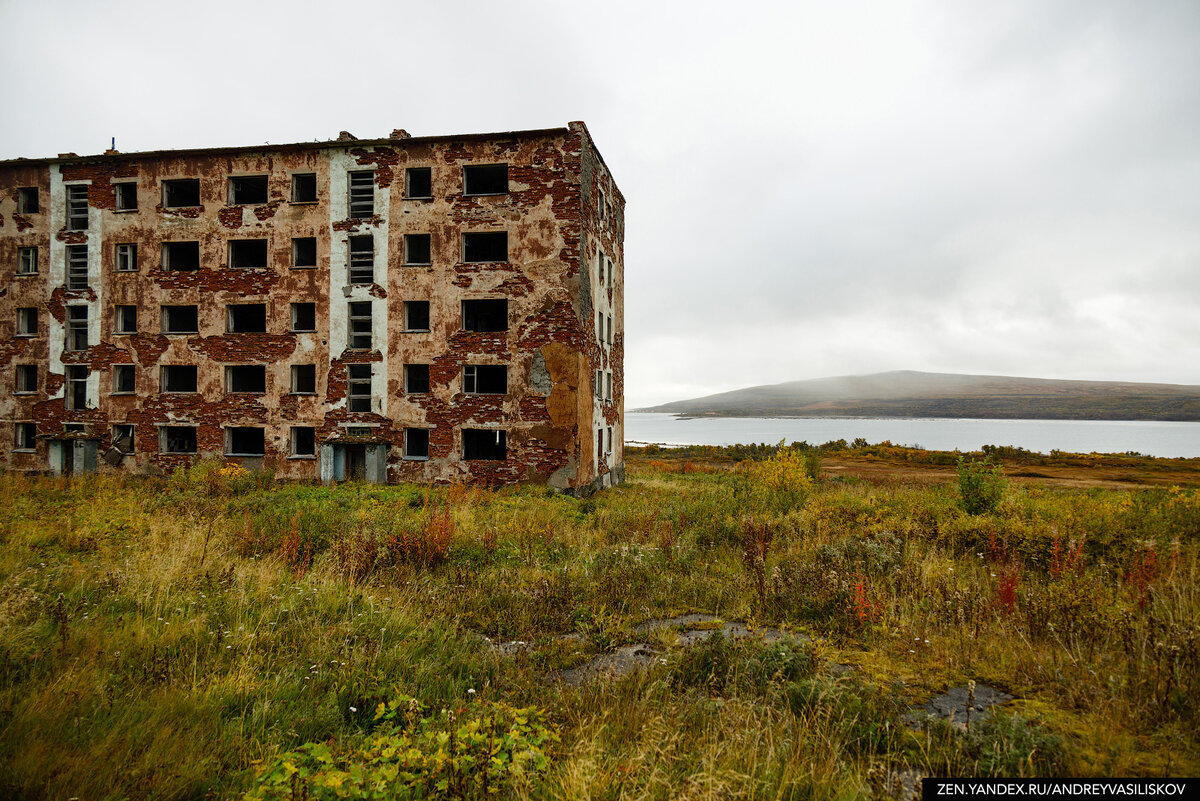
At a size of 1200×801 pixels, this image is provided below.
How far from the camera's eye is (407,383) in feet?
71.8

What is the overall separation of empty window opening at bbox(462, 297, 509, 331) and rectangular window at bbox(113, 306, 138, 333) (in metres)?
14.0

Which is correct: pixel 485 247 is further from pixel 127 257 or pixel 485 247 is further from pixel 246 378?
pixel 127 257

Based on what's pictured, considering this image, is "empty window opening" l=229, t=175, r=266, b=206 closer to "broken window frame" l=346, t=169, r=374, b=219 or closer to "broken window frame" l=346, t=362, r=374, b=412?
"broken window frame" l=346, t=169, r=374, b=219

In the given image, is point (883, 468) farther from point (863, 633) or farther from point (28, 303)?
point (28, 303)

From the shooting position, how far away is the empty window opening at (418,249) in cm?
2267

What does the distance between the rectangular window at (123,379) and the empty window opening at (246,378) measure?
412 cm

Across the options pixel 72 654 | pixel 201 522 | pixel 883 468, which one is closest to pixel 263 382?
pixel 201 522

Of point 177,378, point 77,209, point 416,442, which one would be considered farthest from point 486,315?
point 77,209

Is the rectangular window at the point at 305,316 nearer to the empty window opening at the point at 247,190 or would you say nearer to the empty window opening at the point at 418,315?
the empty window opening at the point at 418,315

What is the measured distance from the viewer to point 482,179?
73.9 feet

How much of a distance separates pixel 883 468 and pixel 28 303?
141 feet

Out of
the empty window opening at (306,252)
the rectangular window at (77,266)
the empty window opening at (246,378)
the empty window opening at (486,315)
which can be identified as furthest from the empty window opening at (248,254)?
A: the empty window opening at (486,315)

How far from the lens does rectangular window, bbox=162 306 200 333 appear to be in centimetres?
2281

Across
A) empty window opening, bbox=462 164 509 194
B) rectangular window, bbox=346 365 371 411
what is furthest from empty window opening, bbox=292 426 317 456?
empty window opening, bbox=462 164 509 194
